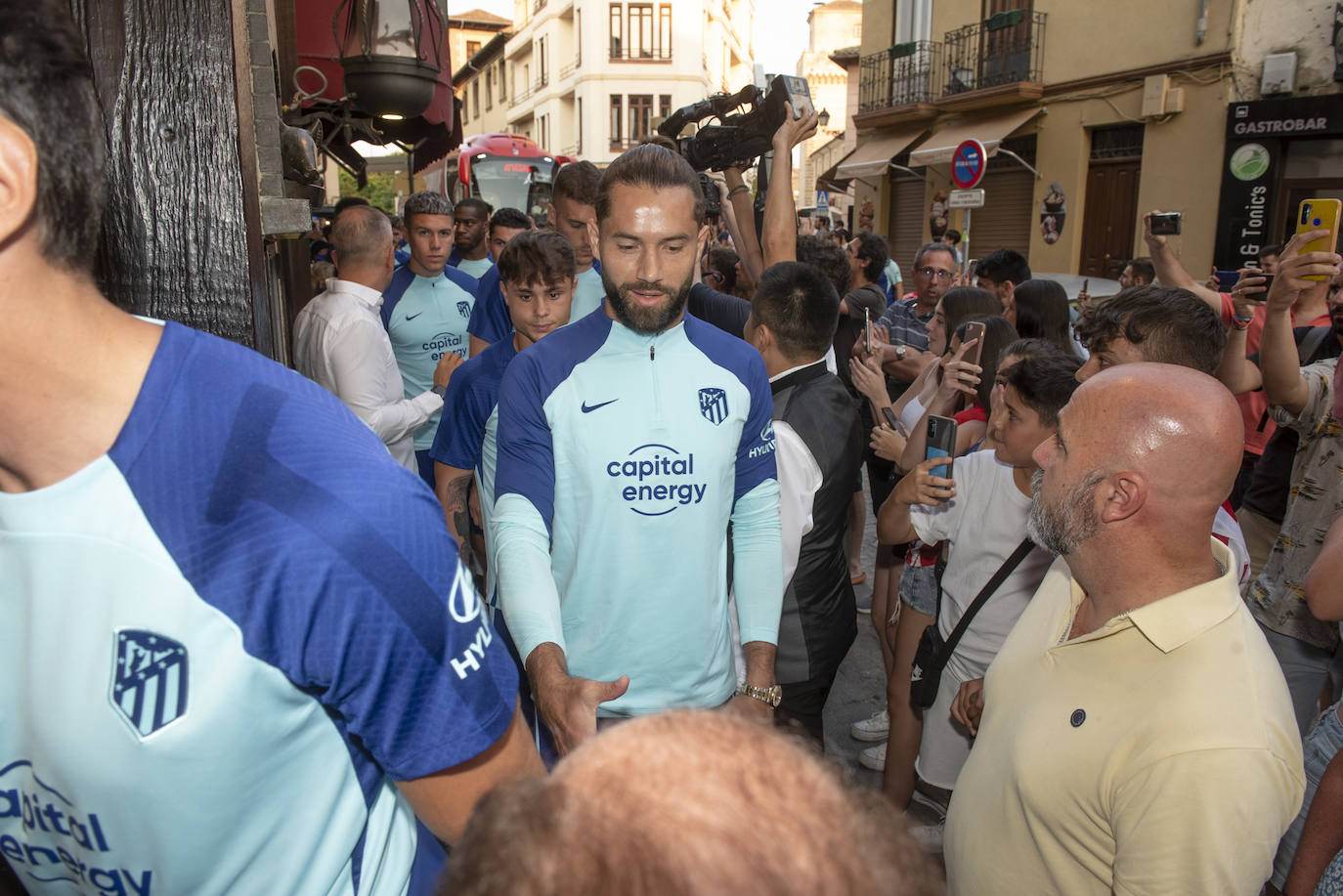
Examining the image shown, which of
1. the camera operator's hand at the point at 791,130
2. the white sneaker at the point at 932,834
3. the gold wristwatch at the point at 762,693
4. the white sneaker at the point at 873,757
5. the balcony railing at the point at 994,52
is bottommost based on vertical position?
the white sneaker at the point at 873,757

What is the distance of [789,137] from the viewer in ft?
12.4

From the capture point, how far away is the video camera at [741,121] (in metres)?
3.99

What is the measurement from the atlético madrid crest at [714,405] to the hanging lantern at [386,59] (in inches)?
110

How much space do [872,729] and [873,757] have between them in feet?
0.60

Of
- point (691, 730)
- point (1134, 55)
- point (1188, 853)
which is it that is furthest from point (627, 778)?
point (1134, 55)

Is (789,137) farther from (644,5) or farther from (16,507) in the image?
(644,5)

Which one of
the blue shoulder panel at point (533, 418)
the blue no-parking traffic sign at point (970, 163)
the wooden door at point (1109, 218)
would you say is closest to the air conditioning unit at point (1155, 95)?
the wooden door at point (1109, 218)

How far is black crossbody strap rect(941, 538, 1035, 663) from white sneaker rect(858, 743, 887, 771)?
1309 millimetres

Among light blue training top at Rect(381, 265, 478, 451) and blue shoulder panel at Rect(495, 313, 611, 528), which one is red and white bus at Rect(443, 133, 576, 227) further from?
blue shoulder panel at Rect(495, 313, 611, 528)

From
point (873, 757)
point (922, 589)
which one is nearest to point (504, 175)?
point (873, 757)

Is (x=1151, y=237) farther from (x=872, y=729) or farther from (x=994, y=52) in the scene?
(x=994, y=52)

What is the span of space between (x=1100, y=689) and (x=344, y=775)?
56.0 inches

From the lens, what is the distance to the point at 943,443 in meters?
3.01

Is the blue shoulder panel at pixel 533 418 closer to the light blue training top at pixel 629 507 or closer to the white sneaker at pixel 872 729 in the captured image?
the light blue training top at pixel 629 507
